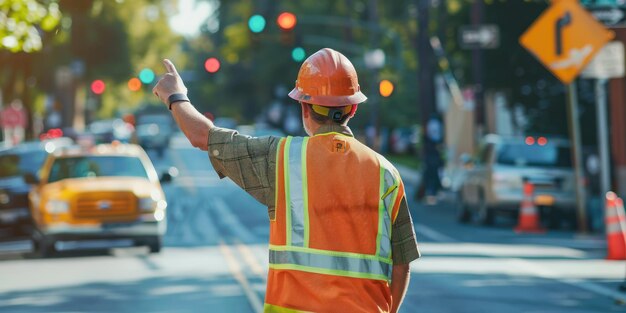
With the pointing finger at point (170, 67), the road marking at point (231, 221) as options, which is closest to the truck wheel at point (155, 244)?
the road marking at point (231, 221)

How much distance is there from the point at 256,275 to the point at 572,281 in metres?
3.60

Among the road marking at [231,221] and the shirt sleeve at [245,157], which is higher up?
the shirt sleeve at [245,157]

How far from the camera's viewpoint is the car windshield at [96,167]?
2036cm

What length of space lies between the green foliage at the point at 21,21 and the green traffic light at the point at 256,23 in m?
9.00

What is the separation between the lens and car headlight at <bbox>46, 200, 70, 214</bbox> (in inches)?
757

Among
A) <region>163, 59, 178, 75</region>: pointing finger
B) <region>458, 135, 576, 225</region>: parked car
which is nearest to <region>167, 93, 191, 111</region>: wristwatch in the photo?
<region>163, 59, 178, 75</region>: pointing finger

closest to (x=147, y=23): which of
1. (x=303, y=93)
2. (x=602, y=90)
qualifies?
(x=602, y=90)

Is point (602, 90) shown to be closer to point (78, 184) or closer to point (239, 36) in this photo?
point (78, 184)

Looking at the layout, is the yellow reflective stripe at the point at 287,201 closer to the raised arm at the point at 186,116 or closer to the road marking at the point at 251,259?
the raised arm at the point at 186,116

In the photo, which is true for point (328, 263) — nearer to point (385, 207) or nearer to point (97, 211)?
point (385, 207)

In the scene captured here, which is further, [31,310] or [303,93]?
[31,310]

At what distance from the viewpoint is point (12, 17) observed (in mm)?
18859

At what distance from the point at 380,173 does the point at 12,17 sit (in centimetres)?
1491

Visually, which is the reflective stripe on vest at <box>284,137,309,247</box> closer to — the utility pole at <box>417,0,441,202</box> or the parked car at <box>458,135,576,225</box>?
the parked car at <box>458,135,576,225</box>
